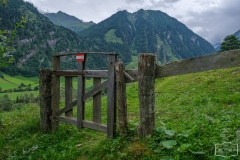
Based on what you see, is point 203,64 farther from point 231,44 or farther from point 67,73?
point 231,44

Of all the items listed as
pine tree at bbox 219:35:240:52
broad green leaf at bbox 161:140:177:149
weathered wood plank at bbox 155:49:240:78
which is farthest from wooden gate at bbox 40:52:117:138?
pine tree at bbox 219:35:240:52

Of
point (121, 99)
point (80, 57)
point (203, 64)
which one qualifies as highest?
point (80, 57)

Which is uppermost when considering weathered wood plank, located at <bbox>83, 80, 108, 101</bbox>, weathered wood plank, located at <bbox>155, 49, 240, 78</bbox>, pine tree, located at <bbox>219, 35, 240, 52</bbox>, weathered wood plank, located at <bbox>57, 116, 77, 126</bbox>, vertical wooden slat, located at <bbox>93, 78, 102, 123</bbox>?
pine tree, located at <bbox>219, 35, 240, 52</bbox>

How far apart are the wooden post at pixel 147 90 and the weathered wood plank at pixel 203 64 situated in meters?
0.24

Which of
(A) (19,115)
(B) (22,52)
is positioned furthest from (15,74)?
(A) (19,115)

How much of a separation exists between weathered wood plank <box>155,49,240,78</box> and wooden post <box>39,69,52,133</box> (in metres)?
4.54

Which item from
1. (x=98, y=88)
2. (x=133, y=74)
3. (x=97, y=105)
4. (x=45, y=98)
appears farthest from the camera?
(x=45, y=98)

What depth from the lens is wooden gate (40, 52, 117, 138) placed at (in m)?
6.24

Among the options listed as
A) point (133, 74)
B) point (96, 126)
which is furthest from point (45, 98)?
point (133, 74)

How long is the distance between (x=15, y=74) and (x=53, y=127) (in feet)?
566

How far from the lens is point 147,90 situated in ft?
17.2

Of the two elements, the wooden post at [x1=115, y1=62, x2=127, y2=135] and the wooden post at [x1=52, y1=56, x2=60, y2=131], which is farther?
the wooden post at [x1=52, y1=56, x2=60, y2=131]

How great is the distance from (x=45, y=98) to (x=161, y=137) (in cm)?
485

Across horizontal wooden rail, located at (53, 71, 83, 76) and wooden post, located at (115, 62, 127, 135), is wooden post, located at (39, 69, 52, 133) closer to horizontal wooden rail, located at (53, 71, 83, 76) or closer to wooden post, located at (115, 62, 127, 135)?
horizontal wooden rail, located at (53, 71, 83, 76)
